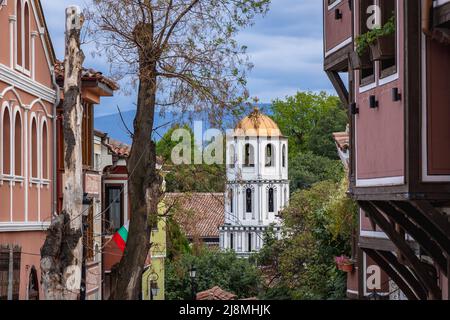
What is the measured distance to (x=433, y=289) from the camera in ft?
71.9

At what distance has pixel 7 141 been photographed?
29047mm

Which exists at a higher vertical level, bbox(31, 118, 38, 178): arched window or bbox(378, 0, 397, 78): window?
bbox(378, 0, 397, 78): window

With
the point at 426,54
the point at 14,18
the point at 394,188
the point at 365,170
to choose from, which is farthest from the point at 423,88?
the point at 14,18

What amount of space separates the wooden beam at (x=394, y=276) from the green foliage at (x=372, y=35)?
4389mm

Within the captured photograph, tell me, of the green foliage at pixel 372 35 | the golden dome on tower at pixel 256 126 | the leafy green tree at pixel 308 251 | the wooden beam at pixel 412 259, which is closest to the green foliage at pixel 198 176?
the golden dome on tower at pixel 256 126

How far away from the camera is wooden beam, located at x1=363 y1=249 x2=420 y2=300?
2445 cm

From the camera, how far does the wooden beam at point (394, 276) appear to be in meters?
24.5

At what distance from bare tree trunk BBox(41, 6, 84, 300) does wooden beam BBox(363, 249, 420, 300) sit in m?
5.76

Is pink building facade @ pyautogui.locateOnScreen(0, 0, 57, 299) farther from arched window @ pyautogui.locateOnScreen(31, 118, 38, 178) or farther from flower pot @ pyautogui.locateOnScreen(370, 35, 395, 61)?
flower pot @ pyautogui.locateOnScreen(370, 35, 395, 61)

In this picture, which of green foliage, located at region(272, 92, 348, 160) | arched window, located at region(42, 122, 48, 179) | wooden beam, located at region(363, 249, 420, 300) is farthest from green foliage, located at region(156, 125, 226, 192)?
green foliage, located at region(272, 92, 348, 160)

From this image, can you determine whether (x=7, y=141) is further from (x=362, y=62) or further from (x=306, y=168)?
(x=306, y=168)

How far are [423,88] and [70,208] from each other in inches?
248

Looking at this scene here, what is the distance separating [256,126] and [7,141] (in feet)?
18.0
